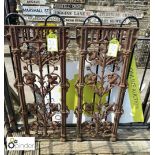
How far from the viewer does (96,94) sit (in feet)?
8.23

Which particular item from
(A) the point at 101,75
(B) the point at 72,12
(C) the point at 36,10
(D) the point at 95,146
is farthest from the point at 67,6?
(D) the point at 95,146

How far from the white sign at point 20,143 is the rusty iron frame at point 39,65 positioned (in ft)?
0.48

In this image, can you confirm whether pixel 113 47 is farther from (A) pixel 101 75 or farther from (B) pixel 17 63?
(B) pixel 17 63

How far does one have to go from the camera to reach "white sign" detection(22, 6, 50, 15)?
4.68 metres

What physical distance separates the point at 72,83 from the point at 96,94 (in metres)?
0.23

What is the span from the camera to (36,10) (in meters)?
4.70

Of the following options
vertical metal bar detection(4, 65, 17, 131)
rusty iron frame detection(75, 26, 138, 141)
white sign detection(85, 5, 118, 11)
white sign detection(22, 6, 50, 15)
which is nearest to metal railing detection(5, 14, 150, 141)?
rusty iron frame detection(75, 26, 138, 141)

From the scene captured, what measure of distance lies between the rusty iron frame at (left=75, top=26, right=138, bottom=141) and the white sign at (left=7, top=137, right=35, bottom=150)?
1.45 feet

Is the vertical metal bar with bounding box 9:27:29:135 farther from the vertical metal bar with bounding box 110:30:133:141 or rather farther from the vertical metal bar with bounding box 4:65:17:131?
the vertical metal bar with bounding box 110:30:133:141

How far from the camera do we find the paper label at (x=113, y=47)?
83.9 inches

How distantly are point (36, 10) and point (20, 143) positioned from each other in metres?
2.80

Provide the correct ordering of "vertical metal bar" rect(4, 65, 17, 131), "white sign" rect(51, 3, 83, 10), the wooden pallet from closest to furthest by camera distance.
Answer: "vertical metal bar" rect(4, 65, 17, 131), the wooden pallet, "white sign" rect(51, 3, 83, 10)

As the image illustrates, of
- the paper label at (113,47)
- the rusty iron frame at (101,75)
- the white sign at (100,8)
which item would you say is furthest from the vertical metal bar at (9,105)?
the white sign at (100,8)
